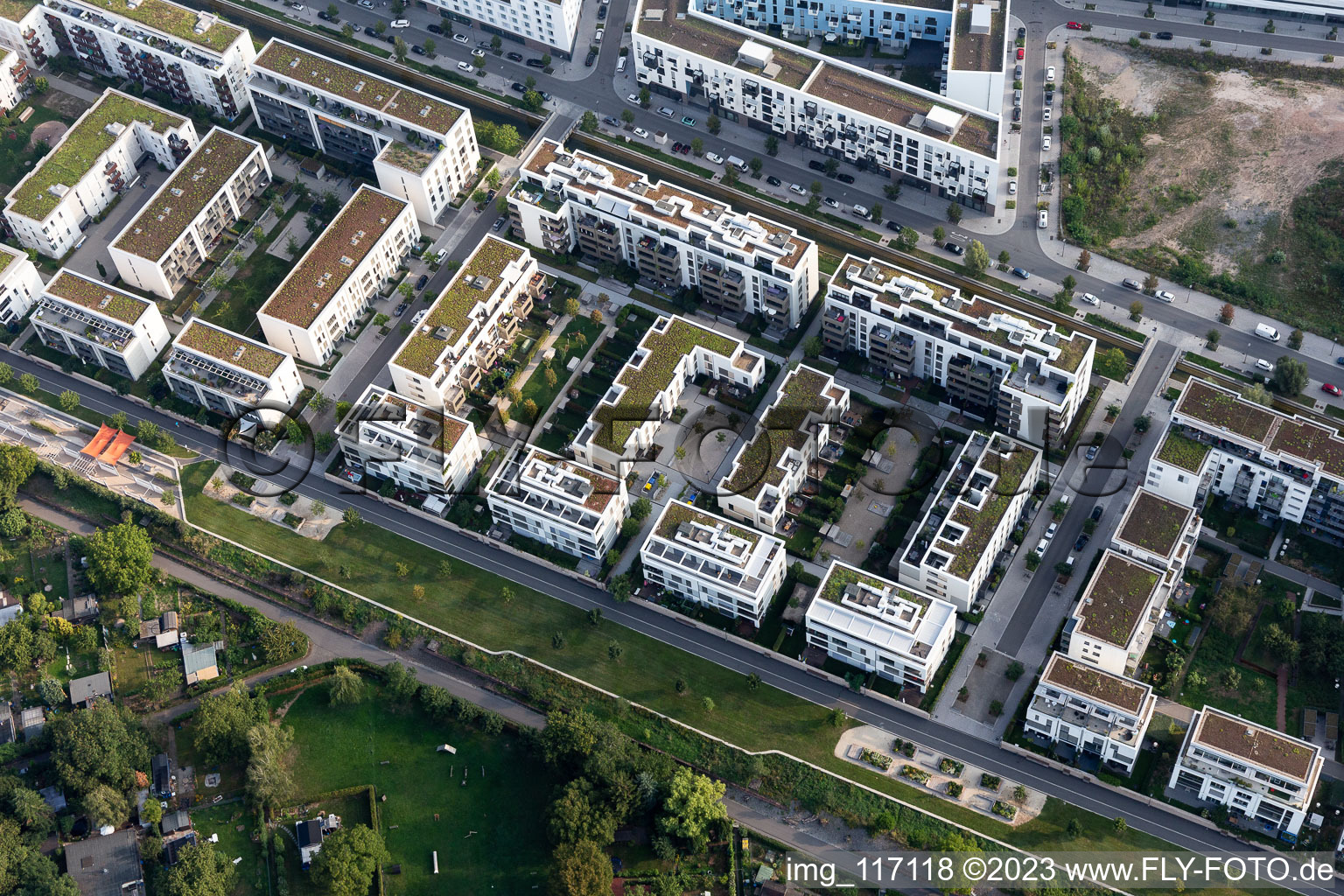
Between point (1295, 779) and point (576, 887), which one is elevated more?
point (1295, 779)
